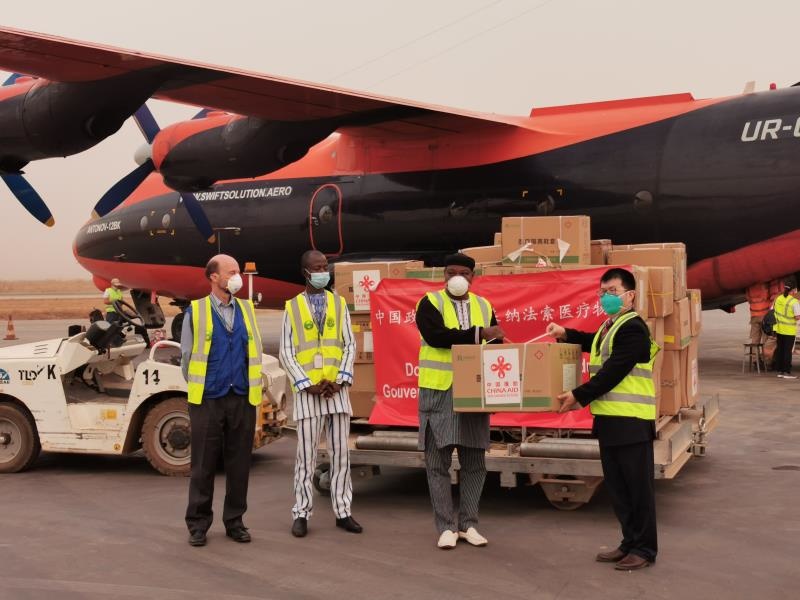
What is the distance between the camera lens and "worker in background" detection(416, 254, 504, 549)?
647cm

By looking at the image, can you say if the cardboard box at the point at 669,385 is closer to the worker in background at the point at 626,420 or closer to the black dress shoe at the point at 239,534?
the worker in background at the point at 626,420

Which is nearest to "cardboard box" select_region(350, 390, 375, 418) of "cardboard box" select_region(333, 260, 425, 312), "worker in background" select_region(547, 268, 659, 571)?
"cardboard box" select_region(333, 260, 425, 312)

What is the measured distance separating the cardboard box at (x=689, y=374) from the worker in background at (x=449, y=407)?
2.57 metres

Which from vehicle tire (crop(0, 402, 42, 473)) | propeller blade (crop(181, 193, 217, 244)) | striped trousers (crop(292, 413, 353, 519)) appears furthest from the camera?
propeller blade (crop(181, 193, 217, 244))

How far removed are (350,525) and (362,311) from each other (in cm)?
248

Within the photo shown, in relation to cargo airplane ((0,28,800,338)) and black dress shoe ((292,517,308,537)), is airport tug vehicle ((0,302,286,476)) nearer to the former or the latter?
black dress shoe ((292,517,308,537))

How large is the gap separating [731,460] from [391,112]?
7965 mm

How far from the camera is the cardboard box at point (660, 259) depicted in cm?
823

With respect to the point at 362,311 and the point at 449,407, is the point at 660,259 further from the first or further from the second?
the point at 449,407

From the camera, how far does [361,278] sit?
8.68 m

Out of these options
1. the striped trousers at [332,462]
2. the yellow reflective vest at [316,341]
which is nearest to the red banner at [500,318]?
the striped trousers at [332,462]

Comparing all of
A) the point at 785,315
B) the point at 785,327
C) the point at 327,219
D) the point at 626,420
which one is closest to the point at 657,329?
the point at 626,420

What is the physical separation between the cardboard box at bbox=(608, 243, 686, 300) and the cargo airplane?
223 inches

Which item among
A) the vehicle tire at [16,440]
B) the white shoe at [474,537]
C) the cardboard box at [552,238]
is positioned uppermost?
the cardboard box at [552,238]
